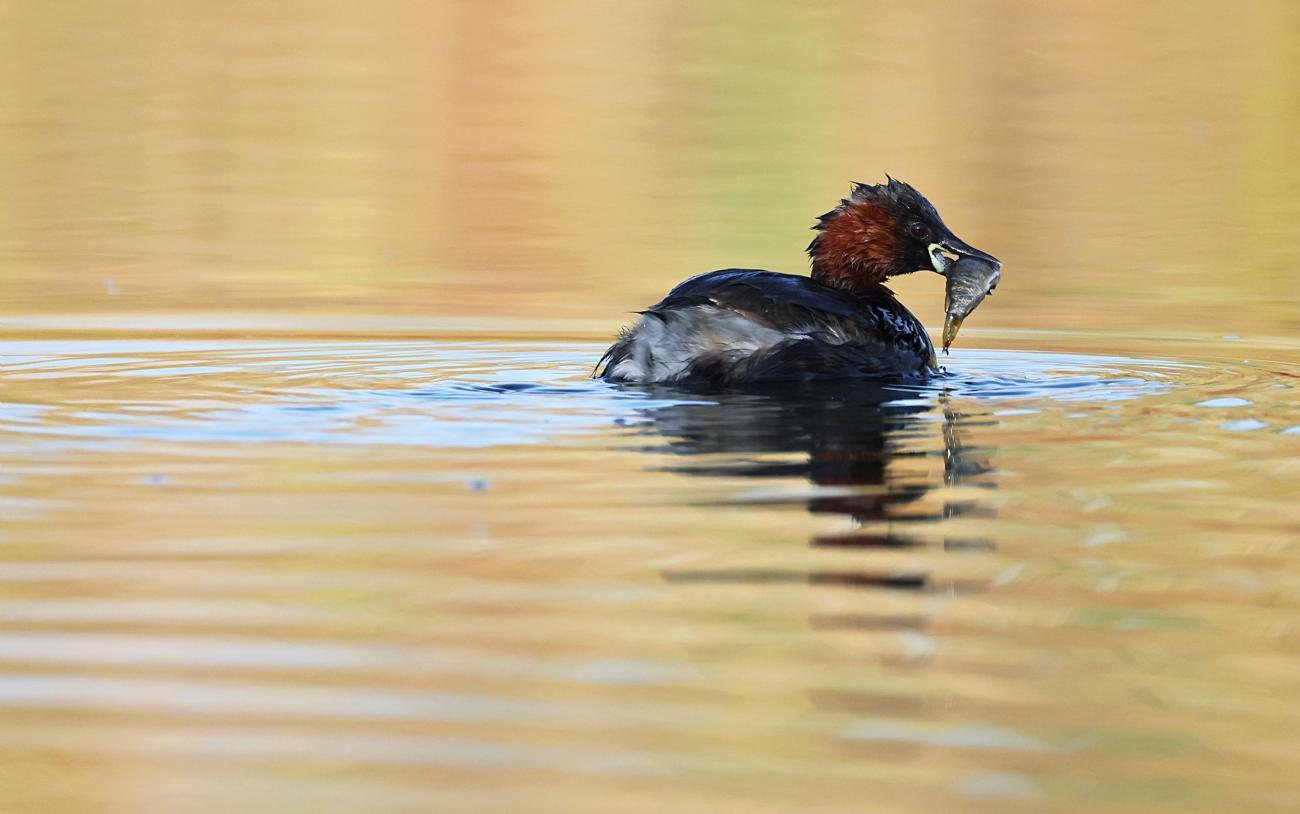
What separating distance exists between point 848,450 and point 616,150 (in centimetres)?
1493

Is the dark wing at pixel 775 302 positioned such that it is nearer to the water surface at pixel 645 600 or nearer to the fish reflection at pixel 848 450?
the fish reflection at pixel 848 450

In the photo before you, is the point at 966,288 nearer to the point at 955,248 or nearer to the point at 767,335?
the point at 955,248

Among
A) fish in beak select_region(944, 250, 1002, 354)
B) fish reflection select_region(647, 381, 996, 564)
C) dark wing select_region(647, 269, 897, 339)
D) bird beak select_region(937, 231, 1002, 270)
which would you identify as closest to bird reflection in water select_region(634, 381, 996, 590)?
fish reflection select_region(647, 381, 996, 564)

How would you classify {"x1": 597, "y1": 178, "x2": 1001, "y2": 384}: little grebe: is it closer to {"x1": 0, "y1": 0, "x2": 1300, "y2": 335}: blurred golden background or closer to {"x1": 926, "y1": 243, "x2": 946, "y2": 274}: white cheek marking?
{"x1": 926, "y1": 243, "x2": 946, "y2": 274}: white cheek marking

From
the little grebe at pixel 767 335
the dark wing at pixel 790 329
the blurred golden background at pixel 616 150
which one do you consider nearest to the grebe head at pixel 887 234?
the little grebe at pixel 767 335

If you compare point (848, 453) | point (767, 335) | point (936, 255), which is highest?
point (936, 255)

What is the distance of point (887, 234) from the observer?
819 centimetres

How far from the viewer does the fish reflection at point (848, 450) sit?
4703 mm

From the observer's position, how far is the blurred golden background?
1246 centimetres

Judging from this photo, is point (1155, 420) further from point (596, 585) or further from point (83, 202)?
point (83, 202)

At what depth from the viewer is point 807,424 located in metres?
6.36

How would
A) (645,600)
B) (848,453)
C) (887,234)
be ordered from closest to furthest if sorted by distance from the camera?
(645,600)
(848,453)
(887,234)

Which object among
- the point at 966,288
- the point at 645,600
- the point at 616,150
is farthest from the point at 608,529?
the point at 616,150

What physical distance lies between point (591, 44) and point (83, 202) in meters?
13.7
